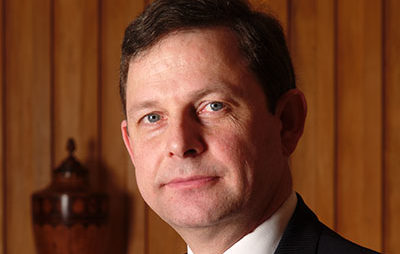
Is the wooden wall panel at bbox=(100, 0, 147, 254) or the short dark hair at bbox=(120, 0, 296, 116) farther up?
the short dark hair at bbox=(120, 0, 296, 116)

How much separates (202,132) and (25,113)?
2505 mm

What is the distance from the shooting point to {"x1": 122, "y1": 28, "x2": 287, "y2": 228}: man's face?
126cm

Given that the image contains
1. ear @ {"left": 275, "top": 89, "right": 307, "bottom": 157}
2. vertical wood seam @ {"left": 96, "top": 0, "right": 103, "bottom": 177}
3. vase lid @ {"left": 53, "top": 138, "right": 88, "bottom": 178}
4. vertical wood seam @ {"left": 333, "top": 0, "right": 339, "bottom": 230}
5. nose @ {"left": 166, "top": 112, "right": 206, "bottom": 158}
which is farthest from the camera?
vertical wood seam @ {"left": 96, "top": 0, "right": 103, "bottom": 177}

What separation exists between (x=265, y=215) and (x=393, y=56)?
2363 mm

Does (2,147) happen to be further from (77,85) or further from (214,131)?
(214,131)

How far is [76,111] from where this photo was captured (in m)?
3.60

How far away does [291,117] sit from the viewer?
145 centimetres

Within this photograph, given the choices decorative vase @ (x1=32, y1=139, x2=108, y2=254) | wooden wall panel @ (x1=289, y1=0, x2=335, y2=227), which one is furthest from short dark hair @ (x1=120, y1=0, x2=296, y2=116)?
wooden wall panel @ (x1=289, y1=0, x2=335, y2=227)

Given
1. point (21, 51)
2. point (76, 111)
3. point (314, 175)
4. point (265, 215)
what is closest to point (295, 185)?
point (314, 175)

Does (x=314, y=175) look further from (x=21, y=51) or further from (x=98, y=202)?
(x=21, y=51)

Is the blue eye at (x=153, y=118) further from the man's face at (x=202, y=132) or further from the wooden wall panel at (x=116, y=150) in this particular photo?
the wooden wall panel at (x=116, y=150)

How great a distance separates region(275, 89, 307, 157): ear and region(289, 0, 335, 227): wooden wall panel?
6.78 ft

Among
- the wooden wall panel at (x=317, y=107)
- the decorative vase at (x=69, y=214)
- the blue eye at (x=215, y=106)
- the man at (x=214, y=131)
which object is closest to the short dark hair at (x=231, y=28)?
the man at (x=214, y=131)

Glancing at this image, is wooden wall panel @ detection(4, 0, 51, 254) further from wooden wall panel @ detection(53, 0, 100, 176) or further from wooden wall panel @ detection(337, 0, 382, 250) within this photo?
wooden wall panel @ detection(337, 0, 382, 250)
